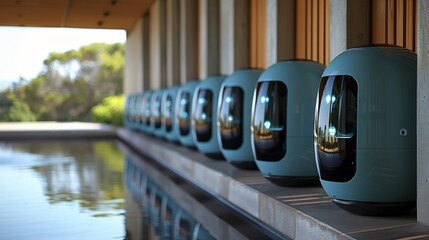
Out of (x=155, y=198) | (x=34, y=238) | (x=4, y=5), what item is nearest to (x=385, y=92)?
(x=34, y=238)

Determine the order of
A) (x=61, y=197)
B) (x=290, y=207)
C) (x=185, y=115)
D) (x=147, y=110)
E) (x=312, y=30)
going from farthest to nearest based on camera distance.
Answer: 1. (x=147, y=110)
2. (x=185, y=115)
3. (x=61, y=197)
4. (x=312, y=30)
5. (x=290, y=207)

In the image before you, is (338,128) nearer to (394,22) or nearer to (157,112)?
(394,22)

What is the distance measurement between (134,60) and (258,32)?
1476cm

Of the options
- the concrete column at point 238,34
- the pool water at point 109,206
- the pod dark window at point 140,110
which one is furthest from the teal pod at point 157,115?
the concrete column at point 238,34

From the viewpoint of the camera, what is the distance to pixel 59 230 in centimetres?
568

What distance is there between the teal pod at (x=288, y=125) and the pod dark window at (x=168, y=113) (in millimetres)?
5923

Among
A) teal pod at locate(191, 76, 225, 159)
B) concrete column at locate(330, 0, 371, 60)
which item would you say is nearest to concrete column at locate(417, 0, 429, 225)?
concrete column at locate(330, 0, 371, 60)

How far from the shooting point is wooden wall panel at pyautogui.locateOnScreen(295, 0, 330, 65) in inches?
285

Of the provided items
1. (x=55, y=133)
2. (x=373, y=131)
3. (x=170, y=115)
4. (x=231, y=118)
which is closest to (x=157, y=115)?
(x=170, y=115)

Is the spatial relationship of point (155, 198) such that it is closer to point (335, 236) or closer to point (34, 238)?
point (34, 238)

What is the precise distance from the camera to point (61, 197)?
25.3 feet

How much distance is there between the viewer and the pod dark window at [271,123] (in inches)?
232

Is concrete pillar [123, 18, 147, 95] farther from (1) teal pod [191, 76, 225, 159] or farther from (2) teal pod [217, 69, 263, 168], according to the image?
(2) teal pod [217, 69, 263, 168]

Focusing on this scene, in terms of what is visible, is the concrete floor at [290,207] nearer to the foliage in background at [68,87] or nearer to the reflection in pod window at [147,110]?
the reflection in pod window at [147,110]
